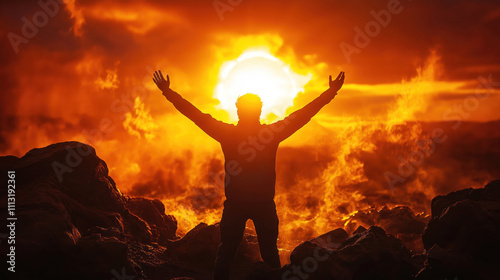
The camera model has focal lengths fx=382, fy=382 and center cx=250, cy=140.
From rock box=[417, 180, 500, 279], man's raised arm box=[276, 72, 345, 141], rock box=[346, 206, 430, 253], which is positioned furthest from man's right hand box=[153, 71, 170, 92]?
rock box=[346, 206, 430, 253]

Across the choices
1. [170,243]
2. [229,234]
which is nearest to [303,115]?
[229,234]

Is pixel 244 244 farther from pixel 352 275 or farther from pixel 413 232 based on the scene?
pixel 413 232

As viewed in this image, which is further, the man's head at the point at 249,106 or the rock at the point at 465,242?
the man's head at the point at 249,106

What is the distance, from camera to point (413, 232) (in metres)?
17.8

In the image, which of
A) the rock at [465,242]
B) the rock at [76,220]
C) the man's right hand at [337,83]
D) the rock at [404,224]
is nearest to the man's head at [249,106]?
the man's right hand at [337,83]

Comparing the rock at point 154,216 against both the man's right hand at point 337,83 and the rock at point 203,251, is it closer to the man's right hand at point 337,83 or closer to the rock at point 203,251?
the rock at point 203,251

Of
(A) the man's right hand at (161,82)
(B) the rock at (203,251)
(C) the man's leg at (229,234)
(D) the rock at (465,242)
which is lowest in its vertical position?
(D) the rock at (465,242)

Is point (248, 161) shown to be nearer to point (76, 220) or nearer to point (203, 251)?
point (203, 251)

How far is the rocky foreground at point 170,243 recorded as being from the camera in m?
6.45

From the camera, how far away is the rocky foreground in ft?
21.1

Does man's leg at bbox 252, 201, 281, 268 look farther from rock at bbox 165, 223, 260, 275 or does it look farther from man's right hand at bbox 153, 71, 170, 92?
rock at bbox 165, 223, 260, 275

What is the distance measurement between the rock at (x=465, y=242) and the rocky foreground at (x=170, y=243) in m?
0.02

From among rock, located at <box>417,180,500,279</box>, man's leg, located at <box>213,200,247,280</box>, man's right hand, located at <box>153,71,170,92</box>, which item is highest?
man's right hand, located at <box>153,71,170,92</box>

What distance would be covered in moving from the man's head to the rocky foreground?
2638mm
